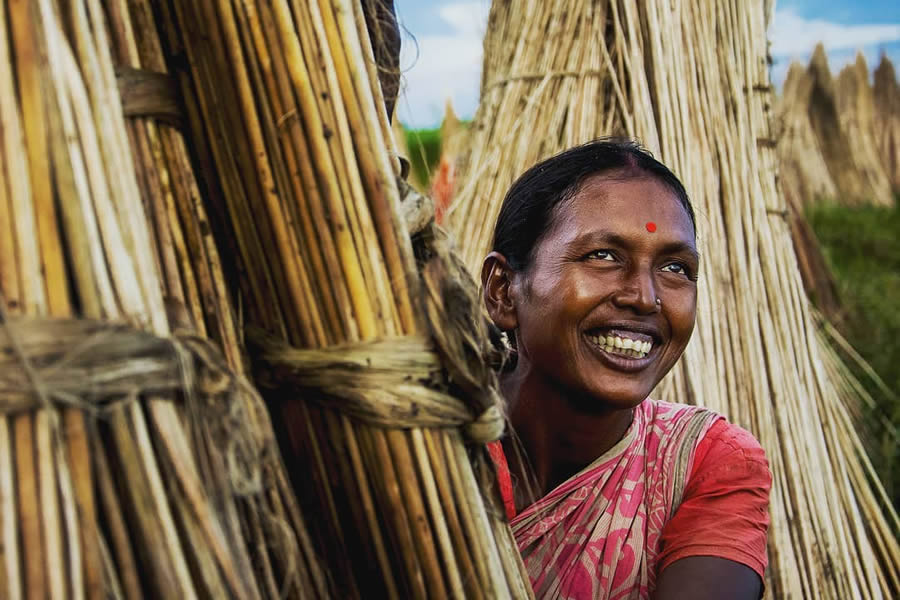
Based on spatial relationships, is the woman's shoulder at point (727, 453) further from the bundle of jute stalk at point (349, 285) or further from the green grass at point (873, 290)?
the green grass at point (873, 290)

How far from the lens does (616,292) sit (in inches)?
51.6

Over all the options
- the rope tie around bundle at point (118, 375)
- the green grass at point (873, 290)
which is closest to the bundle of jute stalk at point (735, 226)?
the green grass at point (873, 290)

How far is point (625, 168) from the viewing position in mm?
1354

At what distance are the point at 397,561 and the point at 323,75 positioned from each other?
43cm

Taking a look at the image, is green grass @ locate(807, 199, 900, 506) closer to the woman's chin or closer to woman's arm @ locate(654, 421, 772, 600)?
woman's arm @ locate(654, 421, 772, 600)

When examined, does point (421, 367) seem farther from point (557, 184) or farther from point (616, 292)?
point (557, 184)

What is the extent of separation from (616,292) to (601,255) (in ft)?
0.20

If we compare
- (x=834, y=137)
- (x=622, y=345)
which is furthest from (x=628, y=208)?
(x=834, y=137)

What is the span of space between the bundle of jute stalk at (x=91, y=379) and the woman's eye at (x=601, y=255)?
743 mm

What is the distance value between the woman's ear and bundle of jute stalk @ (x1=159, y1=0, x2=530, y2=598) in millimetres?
645

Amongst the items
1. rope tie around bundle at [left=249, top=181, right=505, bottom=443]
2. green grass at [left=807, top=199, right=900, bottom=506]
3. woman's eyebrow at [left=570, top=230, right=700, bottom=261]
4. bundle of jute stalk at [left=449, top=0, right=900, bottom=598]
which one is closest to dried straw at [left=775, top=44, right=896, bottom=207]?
green grass at [left=807, top=199, right=900, bottom=506]

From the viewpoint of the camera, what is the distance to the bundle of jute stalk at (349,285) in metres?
0.76

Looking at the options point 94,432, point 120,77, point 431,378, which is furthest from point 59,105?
point 431,378

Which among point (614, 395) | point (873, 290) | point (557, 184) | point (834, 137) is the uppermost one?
point (834, 137)
